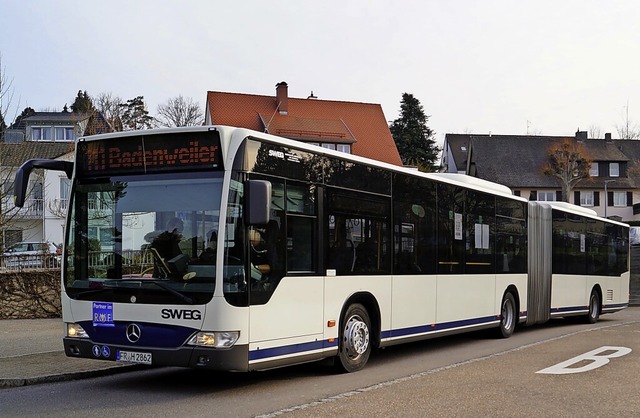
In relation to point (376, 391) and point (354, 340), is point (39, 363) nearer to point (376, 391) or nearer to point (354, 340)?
point (354, 340)

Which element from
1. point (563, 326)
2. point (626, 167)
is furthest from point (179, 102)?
point (563, 326)

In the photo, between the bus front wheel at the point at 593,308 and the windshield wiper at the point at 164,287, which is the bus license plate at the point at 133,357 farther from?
the bus front wheel at the point at 593,308

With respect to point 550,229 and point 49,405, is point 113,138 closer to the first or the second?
point 49,405

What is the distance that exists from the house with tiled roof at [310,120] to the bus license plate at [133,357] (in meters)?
47.6

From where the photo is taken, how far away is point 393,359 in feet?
42.1

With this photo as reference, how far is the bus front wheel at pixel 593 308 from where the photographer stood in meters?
22.1

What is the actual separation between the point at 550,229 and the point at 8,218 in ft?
51.9

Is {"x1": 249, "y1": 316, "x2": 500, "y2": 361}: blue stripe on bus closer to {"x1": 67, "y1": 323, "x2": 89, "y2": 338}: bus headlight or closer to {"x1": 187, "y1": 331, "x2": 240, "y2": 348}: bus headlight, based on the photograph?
{"x1": 187, "y1": 331, "x2": 240, "y2": 348}: bus headlight

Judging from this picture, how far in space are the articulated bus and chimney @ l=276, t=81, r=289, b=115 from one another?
47.6 meters

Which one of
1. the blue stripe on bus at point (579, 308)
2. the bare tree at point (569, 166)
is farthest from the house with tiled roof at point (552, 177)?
the blue stripe on bus at point (579, 308)

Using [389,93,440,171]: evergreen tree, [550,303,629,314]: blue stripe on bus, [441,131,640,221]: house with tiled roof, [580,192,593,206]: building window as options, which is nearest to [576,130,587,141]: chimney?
[441,131,640,221]: house with tiled roof

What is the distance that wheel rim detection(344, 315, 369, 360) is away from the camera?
10.7 m

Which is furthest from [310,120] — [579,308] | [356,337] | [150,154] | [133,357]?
[133,357]

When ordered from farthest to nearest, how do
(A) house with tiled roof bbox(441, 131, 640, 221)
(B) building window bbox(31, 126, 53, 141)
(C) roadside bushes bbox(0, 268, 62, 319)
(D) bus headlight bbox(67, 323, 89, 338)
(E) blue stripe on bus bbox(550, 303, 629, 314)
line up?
(A) house with tiled roof bbox(441, 131, 640, 221), (B) building window bbox(31, 126, 53, 141), (E) blue stripe on bus bbox(550, 303, 629, 314), (C) roadside bushes bbox(0, 268, 62, 319), (D) bus headlight bbox(67, 323, 89, 338)
